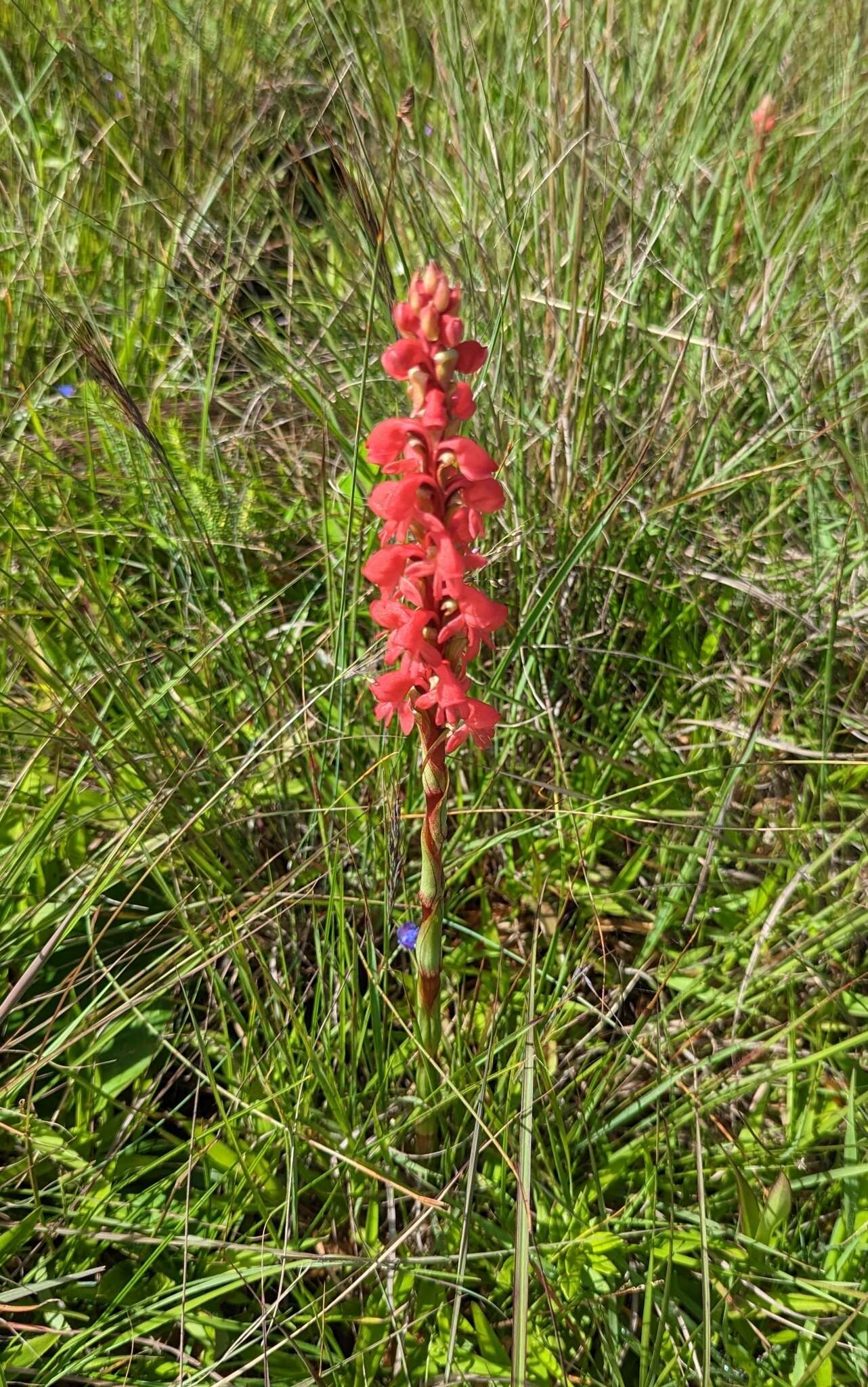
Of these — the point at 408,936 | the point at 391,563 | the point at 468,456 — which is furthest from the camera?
the point at 408,936

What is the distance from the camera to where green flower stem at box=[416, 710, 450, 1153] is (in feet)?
3.78

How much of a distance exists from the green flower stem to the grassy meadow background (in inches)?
1.7

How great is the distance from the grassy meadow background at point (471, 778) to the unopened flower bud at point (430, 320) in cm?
60

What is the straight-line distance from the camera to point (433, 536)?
102 cm

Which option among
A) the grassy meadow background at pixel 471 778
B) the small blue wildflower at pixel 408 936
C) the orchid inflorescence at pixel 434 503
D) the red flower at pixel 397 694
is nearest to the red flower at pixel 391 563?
the orchid inflorescence at pixel 434 503

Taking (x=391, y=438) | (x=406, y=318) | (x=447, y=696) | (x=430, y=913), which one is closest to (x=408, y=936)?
(x=430, y=913)

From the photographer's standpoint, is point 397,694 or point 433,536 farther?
point 397,694

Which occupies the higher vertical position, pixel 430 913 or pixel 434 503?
pixel 434 503

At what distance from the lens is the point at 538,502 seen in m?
2.08

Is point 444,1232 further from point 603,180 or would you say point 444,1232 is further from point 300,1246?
point 603,180

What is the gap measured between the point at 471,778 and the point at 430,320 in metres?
1.08

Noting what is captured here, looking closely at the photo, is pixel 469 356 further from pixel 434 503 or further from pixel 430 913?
pixel 430 913

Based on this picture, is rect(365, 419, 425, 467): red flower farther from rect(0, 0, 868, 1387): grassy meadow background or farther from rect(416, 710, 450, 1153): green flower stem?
rect(0, 0, 868, 1387): grassy meadow background

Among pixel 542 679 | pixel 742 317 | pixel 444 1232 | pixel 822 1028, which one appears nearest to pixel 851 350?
pixel 742 317
